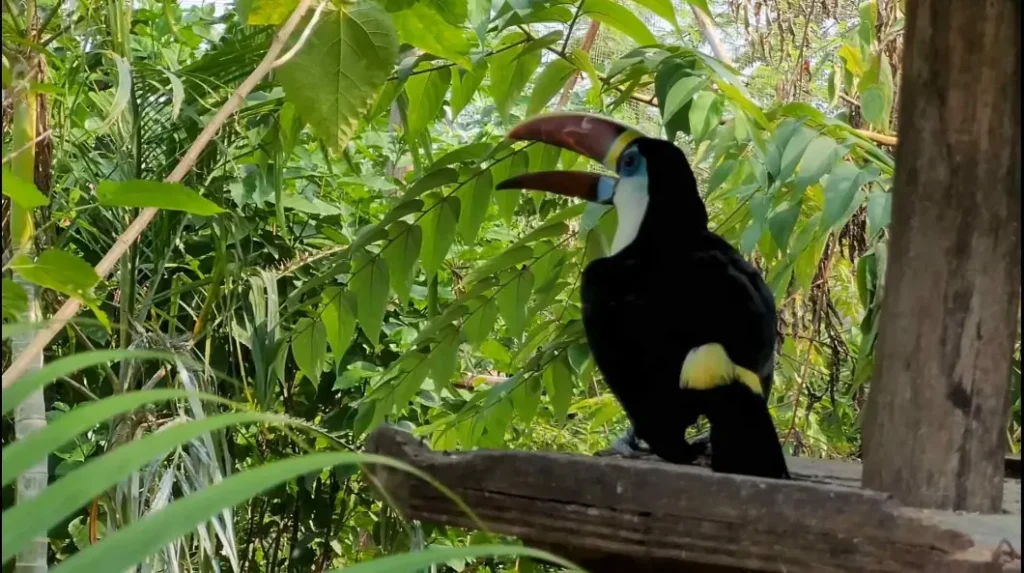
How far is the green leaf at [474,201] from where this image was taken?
107cm

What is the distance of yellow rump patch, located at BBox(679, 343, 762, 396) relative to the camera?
789 mm

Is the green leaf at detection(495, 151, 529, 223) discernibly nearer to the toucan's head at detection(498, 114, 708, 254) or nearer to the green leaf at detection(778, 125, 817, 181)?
the toucan's head at detection(498, 114, 708, 254)

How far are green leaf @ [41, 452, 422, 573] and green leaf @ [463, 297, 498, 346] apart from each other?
0.84m

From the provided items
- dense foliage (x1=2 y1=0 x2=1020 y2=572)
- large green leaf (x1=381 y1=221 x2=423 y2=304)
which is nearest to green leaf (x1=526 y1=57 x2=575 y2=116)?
dense foliage (x1=2 y1=0 x2=1020 y2=572)

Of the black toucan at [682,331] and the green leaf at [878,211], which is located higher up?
the green leaf at [878,211]

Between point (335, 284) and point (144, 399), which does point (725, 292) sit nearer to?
point (335, 284)

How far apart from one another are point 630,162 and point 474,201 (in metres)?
0.19

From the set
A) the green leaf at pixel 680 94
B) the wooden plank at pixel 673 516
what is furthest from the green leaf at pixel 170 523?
the green leaf at pixel 680 94

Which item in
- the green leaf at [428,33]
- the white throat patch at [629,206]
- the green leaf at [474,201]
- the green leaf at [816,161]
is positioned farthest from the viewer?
the green leaf at [474,201]

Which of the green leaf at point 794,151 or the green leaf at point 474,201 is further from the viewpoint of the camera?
the green leaf at point 474,201

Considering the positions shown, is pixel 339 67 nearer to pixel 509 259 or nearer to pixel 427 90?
pixel 427 90

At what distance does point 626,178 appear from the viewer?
994mm

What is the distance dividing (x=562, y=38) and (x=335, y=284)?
42 cm

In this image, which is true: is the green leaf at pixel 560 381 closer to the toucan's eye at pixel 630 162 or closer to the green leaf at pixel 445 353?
the green leaf at pixel 445 353
